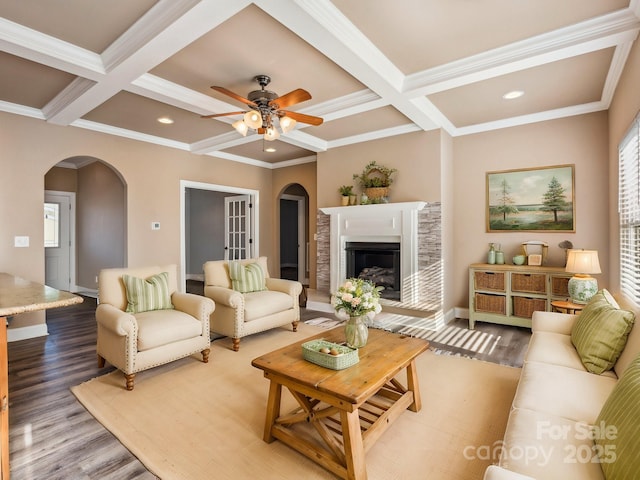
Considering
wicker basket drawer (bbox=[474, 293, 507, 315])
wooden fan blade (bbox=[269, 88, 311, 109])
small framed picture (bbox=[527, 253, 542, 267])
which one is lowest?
wicker basket drawer (bbox=[474, 293, 507, 315])

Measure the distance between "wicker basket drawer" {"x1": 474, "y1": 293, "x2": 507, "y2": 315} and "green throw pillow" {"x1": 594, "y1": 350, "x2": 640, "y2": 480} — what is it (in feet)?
10.3

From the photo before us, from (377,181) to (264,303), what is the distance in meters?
2.35

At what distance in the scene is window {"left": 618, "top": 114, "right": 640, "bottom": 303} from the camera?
267 centimetres

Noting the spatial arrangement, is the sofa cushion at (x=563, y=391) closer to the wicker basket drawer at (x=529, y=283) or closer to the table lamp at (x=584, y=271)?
the table lamp at (x=584, y=271)

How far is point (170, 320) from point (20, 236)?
2535 millimetres

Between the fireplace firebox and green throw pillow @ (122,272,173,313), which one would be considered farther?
the fireplace firebox

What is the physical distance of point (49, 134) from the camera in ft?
13.9

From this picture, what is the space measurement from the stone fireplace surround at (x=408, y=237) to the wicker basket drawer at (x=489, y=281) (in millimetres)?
482

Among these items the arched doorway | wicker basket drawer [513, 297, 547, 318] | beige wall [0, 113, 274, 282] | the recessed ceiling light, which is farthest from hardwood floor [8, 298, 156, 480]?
the arched doorway

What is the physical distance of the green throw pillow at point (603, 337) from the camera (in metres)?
2.03

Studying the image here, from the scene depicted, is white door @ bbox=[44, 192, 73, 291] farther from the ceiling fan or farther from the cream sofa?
the cream sofa

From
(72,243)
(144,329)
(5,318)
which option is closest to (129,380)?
(144,329)

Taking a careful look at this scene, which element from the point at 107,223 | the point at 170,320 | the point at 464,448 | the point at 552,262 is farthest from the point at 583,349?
the point at 107,223

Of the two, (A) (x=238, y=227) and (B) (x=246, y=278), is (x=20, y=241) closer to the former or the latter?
(B) (x=246, y=278)
